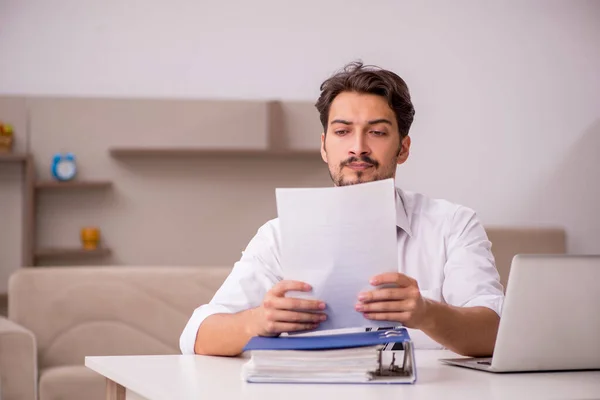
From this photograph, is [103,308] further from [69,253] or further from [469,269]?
[469,269]

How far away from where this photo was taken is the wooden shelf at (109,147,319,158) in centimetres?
471

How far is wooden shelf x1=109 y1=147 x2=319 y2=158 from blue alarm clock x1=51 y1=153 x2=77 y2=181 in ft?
0.76

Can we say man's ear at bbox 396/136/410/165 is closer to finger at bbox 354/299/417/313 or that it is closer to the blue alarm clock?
finger at bbox 354/299/417/313

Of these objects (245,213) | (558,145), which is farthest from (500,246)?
(245,213)

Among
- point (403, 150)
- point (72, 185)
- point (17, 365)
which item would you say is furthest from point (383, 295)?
point (72, 185)

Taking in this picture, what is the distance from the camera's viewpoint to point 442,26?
5281 mm

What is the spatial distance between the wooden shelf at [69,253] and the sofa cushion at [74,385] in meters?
1.59

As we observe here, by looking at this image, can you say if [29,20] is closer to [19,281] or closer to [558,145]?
[19,281]

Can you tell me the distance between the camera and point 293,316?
1.27 metres

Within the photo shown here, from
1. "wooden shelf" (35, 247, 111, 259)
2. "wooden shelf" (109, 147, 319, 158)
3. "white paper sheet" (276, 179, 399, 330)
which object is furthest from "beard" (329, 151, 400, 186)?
"wooden shelf" (35, 247, 111, 259)

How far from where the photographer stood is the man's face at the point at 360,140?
188 centimetres

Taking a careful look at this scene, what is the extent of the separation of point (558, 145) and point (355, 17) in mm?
1570

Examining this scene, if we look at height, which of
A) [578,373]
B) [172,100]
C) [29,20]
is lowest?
[578,373]

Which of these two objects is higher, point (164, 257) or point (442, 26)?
point (442, 26)
